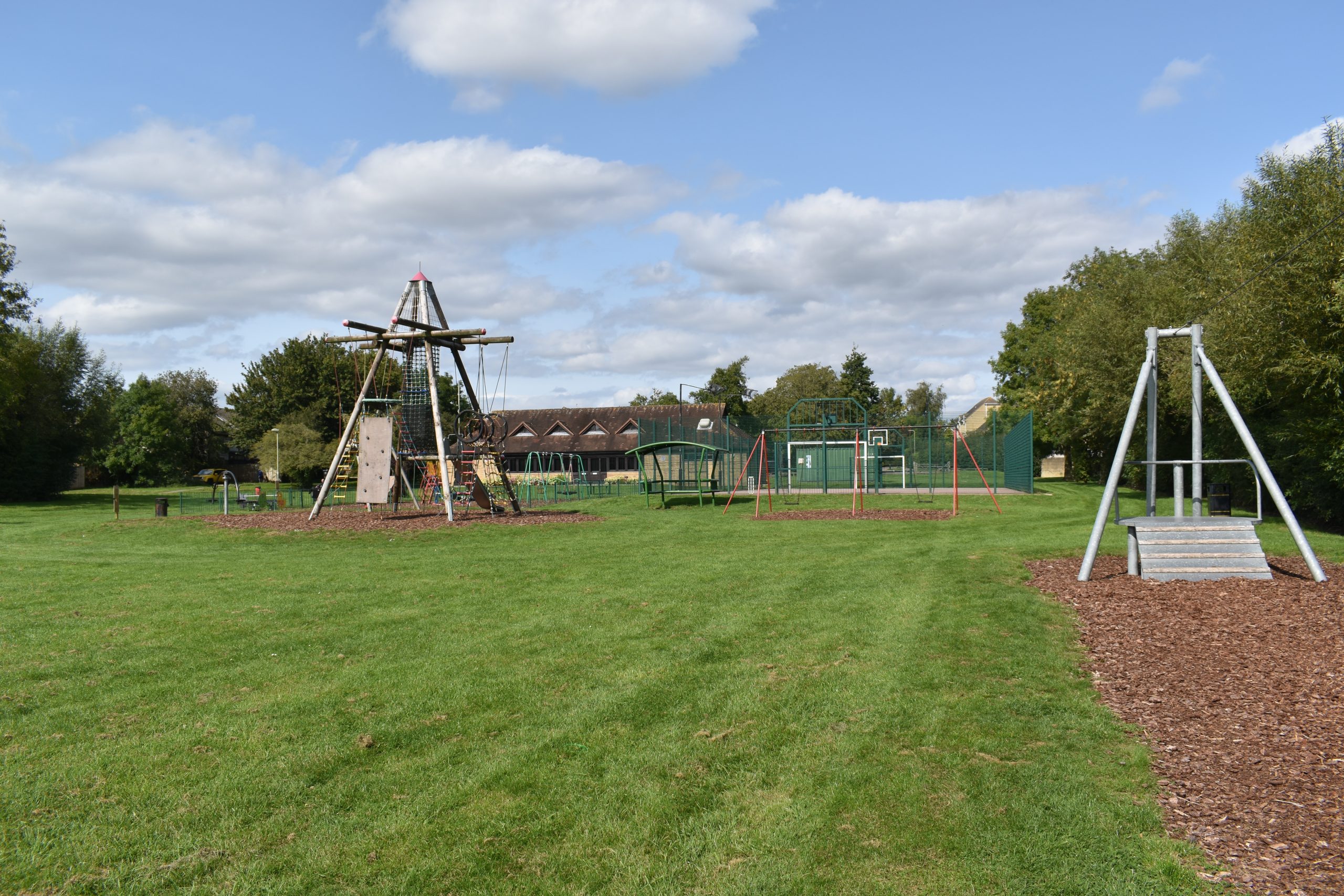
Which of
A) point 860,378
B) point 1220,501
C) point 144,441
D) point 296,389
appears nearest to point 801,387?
point 860,378

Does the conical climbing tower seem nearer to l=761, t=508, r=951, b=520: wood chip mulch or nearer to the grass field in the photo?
l=761, t=508, r=951, b=520: wood chip mulch

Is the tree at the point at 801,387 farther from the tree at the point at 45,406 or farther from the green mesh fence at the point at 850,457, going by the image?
the tree at the point at 45,406

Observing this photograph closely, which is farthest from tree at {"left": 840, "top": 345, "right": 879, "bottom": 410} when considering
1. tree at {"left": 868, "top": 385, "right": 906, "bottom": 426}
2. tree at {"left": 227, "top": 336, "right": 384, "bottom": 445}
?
tree at {"left": 227, "top": 336, "right": 384, "bottom": 445}

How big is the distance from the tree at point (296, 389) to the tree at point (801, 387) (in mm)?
36293

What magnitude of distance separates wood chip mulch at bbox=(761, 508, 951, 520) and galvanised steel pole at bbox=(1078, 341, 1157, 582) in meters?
9.03

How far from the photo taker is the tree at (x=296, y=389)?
6050 cm

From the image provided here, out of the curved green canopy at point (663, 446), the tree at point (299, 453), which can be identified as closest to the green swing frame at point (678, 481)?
the curved green canopy at point (663, 446)

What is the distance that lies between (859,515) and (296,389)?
167ft

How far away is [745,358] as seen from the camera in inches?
3499

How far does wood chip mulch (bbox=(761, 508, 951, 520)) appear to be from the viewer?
21.0 meters

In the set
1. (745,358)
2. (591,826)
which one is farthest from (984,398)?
(591,826)

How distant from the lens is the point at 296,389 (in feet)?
204

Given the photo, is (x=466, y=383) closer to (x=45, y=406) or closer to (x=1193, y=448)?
(x=1193, y=448)

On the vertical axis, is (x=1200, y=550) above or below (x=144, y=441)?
below
